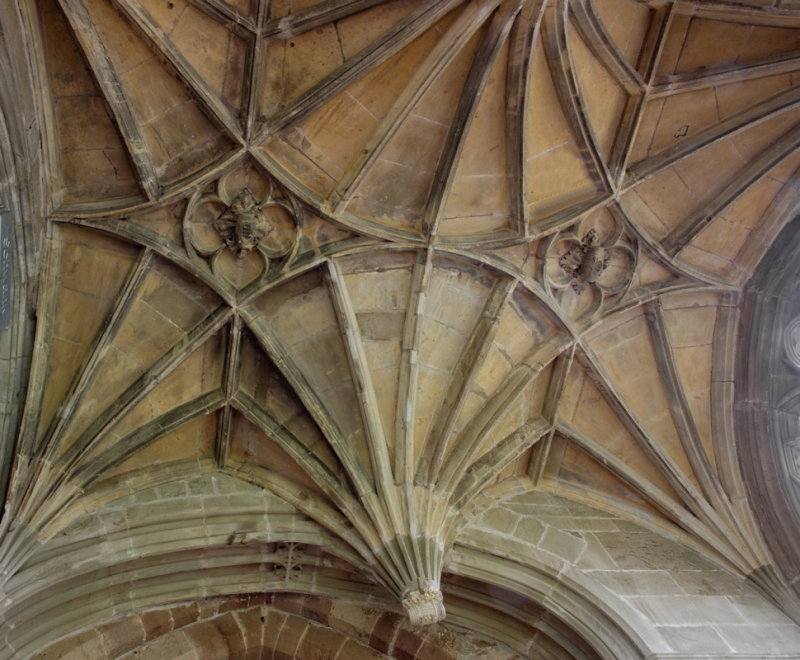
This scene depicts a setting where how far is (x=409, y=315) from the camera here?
8648 mm

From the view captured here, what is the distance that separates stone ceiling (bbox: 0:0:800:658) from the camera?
756cm

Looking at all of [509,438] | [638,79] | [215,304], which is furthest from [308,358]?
[638,79]

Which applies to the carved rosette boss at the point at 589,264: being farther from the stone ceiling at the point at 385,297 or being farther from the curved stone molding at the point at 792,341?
the curved stone molding at the point at 792,341

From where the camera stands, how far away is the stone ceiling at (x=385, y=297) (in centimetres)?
756

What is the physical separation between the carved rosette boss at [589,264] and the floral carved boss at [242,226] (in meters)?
2.92

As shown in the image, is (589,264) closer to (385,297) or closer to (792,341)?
(385,297)

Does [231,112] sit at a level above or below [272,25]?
below

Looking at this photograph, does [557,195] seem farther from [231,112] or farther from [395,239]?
[231,112]

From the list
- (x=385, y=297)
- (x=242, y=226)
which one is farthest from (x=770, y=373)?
(x=242, y=226)

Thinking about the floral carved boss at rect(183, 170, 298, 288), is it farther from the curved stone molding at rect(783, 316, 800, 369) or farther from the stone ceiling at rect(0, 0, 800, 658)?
the curved stone molding at rect(783, 316, 800, 369)

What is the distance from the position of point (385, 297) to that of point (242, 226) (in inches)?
64.5

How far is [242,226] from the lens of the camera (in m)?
8.27

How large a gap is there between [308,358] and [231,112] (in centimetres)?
255

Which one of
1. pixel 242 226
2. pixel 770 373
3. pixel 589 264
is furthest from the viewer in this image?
pixel 770 373
